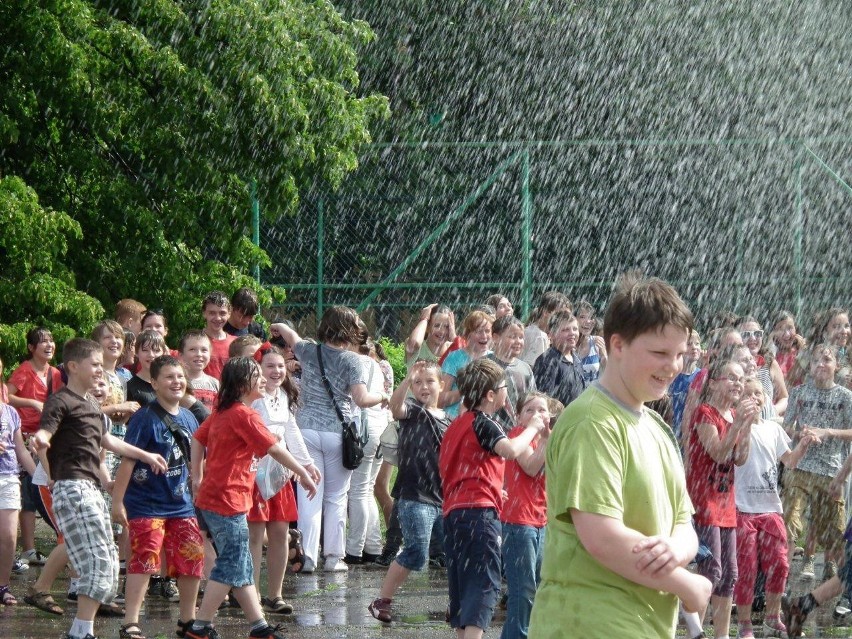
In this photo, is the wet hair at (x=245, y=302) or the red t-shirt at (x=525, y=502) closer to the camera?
the red t-shirt at (x=525, y=502)

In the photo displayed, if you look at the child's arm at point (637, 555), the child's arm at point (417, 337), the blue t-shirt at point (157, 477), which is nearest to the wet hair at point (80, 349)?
the blue t-shirt at point (157, 477)

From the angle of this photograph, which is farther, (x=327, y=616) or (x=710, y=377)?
(x=327, y=616)

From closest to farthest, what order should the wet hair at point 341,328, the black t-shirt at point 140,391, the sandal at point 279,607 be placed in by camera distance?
the sandal at point 279,607 → the black t-shirt at point 140,391 → the wet hair at point 341,328

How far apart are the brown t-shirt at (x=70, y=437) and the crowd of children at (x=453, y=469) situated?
0.5 inches

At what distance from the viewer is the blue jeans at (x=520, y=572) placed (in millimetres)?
7090

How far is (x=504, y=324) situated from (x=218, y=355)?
87.2 inches

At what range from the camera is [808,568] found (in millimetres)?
10281

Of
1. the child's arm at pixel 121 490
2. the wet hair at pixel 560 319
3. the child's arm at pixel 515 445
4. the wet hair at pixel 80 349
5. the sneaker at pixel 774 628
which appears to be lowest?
the sneaker at pixel 774 628

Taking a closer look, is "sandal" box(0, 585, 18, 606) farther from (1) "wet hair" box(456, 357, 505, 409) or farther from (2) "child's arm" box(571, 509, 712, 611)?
(2) "child's arm" box(571, 509, 712, 611)

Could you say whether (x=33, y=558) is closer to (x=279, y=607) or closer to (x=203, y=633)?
(x=279, y=607)

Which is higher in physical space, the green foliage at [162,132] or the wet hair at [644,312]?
the green foliage at [162,132]

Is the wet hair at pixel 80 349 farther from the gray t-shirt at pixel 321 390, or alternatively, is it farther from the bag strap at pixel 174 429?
the gray t-shirt at pixel 321 390

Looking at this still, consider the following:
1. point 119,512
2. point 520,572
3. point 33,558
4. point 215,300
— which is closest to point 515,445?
point 520,572

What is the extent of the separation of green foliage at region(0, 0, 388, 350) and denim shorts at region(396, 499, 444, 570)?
5701mm
